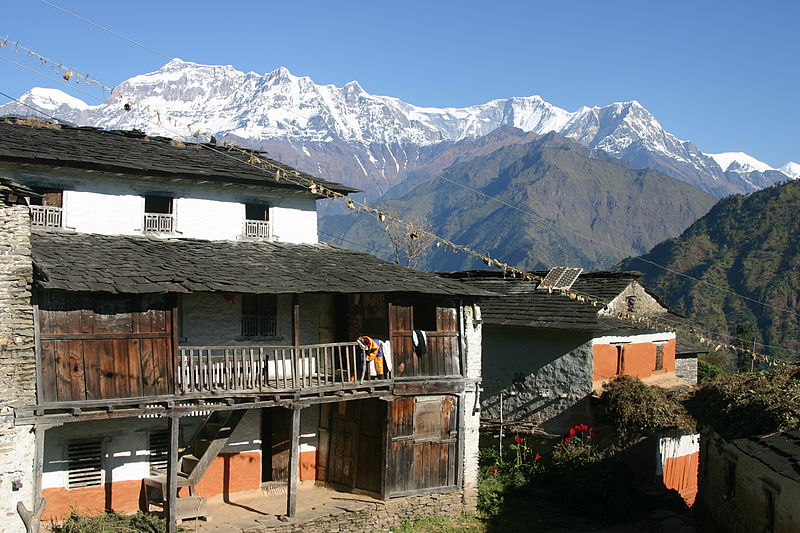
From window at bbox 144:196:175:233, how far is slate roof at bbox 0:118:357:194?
2.85 ft

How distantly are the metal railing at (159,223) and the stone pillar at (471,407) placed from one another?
8.76m

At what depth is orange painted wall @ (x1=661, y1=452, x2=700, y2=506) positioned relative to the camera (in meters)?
25.3

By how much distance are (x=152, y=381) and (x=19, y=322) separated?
2.97 m

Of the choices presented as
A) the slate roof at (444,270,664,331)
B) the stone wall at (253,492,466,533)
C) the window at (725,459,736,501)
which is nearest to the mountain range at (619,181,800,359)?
the slate roof at (444,270,664,331)

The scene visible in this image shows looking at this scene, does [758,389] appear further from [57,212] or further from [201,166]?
[57,212]

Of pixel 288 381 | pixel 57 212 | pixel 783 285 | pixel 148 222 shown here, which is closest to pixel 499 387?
pixel 288 381

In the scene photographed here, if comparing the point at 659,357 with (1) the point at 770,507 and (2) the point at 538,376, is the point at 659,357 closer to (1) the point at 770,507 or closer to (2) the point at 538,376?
(2) the point at 538,376

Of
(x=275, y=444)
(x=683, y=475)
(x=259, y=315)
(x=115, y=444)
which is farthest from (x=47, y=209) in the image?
(x=683, y=475)

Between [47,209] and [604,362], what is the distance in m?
18.0

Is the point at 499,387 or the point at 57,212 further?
the point at 499,387

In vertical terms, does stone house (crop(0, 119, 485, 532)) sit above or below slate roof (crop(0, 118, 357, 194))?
below

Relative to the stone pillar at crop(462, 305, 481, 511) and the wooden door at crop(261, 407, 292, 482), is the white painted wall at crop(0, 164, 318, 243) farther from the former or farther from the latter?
the stone pillar at crop(462, 305, 481, 511)

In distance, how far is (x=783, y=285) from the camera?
94.9 metres

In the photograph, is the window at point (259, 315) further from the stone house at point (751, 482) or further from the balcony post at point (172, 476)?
the stone house at point (751, 482)
